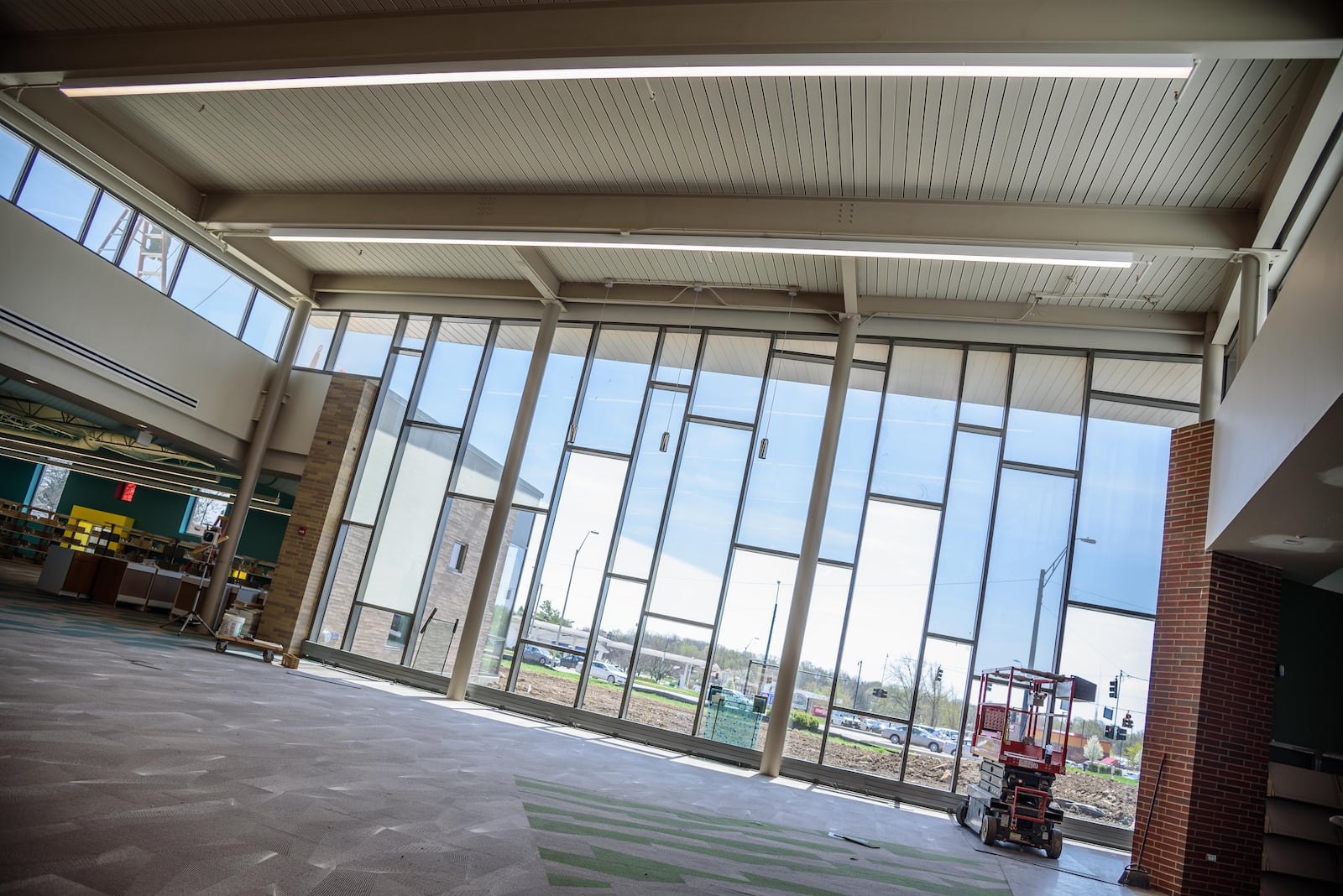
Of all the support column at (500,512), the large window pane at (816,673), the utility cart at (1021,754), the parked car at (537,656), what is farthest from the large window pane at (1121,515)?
the support column at (500,512)

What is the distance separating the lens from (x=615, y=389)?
40.0 ft

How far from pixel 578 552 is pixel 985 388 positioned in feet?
19.8

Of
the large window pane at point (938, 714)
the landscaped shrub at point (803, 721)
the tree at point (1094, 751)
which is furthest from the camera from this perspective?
the landscaped shrub at point (803, 721)

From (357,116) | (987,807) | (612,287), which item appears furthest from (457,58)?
(987,807)

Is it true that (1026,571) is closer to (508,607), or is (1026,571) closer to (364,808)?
(508,607)

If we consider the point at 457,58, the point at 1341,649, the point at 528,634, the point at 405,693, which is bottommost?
the point at 405,693

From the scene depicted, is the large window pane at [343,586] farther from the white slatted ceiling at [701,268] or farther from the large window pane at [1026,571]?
the large window pane at [1026,571]

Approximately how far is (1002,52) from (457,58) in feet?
14.6

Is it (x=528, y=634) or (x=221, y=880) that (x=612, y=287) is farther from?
(x=221, y=880)

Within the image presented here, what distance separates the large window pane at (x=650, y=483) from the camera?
37.5ft

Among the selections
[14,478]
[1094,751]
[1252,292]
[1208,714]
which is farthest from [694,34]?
[14,478]

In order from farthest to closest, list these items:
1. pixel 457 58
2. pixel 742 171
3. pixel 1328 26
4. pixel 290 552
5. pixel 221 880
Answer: pixel 290 552
pixel 742 171
pixel 457 58
pixel 1328 26
pixel 221 880

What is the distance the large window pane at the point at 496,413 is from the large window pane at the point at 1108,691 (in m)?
7.77

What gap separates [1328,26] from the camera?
536 centimetres
